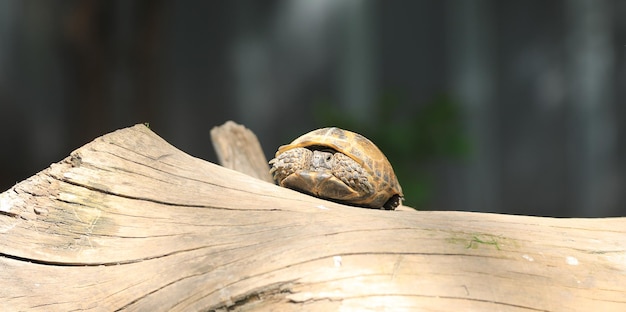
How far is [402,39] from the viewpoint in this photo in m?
4.37

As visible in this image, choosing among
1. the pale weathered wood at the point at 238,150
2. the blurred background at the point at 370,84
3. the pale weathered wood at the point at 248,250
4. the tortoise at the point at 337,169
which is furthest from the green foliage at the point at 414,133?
the pale weathered wood at the point at 248,250

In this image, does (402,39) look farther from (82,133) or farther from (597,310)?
(597,310)

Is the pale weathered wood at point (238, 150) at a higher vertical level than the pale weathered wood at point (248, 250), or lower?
higher

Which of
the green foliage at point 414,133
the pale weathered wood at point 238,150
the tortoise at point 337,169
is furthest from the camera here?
the green foliage at point 414,133

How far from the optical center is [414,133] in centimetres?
416

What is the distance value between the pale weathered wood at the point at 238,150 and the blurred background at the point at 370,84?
1250mm

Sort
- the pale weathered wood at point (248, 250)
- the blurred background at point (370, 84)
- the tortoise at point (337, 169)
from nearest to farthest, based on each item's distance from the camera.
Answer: the pale weathered wood at point (248, 250), the tortoise at point (337, 169), the blurred background at point (370, 84)

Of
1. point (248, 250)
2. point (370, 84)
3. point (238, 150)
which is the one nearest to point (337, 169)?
point (248, 250)

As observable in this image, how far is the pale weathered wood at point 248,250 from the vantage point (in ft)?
4.06

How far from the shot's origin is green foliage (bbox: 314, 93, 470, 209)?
160 inches

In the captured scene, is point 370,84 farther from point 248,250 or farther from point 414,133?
point 248,250

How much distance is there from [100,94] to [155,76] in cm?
42

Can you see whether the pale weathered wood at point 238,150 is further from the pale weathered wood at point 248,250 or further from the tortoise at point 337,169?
the pale weathered wood at point 248,250

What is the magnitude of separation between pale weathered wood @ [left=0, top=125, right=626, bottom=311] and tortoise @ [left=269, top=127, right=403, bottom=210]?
0.66ft
